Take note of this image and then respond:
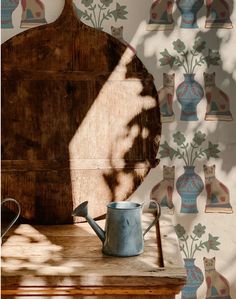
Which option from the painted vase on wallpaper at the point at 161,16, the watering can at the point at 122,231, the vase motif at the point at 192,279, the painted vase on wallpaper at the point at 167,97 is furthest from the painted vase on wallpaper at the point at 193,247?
the painted vase on wallpaper at the point at 161,16

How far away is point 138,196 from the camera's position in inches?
97.1

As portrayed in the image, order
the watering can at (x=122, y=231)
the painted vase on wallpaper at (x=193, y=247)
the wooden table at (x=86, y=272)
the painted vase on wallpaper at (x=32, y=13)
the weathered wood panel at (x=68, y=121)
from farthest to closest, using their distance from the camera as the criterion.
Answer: the painted vase on wallpaper at (x=193, y=247) < the painted vase on wallpaper at (x=32, y=13) < the weathered wood panel at (x=68, y=121) < the watering can at (x=122, y=231) < the wooden table at (x=86, y=272)

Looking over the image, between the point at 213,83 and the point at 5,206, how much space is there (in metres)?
1.13

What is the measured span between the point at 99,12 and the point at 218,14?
0.57 meters

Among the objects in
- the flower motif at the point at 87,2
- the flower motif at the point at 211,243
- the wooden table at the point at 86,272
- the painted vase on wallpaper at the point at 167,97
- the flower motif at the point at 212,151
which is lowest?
the flower motif at the point at 211,243

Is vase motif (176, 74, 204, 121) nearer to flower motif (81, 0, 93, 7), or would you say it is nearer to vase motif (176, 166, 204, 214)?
vase motif (176, 166, 204, 214)

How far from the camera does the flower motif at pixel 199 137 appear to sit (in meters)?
2.45

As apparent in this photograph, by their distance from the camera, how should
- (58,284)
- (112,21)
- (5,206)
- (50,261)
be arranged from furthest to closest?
1. (112,21)
2. (5,206)
3. (50,261)
4. (58,284)

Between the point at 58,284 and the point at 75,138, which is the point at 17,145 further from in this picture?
the point at 58,284

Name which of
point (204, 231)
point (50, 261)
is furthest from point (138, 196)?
point (50, 261)

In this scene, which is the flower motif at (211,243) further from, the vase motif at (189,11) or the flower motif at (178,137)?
the vase motif at (189,11)

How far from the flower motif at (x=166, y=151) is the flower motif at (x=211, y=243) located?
1.47ft

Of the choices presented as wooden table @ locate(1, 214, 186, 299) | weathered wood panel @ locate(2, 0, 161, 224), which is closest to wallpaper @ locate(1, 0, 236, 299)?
weathered wood panel @ locate(2, 0, 161, 224)

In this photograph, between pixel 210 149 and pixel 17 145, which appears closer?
pixel 17 145
